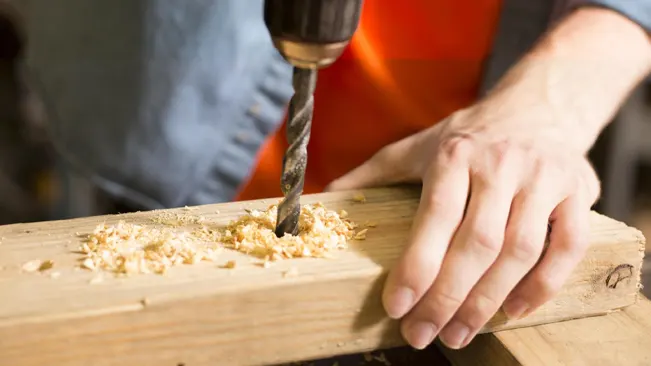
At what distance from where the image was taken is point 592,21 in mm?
846

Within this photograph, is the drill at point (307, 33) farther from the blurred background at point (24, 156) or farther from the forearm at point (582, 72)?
the blurred background at point (24, 156)

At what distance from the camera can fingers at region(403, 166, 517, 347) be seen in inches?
20.4

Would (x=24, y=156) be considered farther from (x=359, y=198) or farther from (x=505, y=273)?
(x=505, y=273)

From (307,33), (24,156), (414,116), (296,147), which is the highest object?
(307,33)

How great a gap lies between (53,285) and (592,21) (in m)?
0.75

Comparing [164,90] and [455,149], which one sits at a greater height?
[455,149]

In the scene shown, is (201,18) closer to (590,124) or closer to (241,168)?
(241,168)

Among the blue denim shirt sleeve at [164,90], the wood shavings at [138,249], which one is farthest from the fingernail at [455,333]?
the blue denim shirt sleeve at [164,90]

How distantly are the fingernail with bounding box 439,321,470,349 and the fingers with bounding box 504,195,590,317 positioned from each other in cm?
5

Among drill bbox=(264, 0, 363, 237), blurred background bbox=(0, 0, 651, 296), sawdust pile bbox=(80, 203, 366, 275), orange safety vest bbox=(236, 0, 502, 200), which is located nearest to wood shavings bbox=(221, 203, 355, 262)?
sawdust pile bbox=(80, 203, 366, 275)

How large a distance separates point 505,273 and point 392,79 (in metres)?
0.57

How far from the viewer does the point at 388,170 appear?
723 mm

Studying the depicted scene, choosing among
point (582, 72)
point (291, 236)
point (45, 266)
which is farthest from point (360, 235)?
point (582, 72)

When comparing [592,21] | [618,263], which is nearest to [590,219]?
[618,263]
